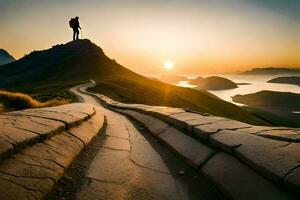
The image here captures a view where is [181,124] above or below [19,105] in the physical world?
above

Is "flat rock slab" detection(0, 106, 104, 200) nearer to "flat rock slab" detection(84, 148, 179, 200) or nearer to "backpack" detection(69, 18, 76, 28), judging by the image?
"flat rock slab" detection(84, 148, 179, 200)

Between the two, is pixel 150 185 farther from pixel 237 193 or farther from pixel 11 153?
pixel 11 153

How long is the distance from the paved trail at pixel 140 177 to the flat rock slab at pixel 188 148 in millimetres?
139

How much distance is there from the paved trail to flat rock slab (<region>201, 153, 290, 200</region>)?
16 centimetres

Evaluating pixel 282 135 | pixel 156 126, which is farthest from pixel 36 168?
pixel 156 126

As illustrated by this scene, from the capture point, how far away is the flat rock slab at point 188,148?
4.13 m

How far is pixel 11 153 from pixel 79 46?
8725 centimetres

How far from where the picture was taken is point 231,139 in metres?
4.18

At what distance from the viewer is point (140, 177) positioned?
12.1ft

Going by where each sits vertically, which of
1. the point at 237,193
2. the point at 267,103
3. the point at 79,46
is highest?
the point at 79,46

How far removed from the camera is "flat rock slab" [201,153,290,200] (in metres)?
2.89

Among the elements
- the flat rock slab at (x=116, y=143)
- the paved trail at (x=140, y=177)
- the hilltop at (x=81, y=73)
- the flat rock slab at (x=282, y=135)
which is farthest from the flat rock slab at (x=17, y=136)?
the hilltop at (x=81, y=73)

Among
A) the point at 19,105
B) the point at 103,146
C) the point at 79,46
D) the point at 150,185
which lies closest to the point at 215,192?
the point at 150,185

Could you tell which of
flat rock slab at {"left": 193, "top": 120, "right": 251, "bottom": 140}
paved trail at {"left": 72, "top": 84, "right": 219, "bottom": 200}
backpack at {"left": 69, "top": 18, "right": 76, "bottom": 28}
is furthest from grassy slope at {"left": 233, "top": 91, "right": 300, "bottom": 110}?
paved trail at {"left": 72, "top": 84, "right": 219, "bottom": 200}
